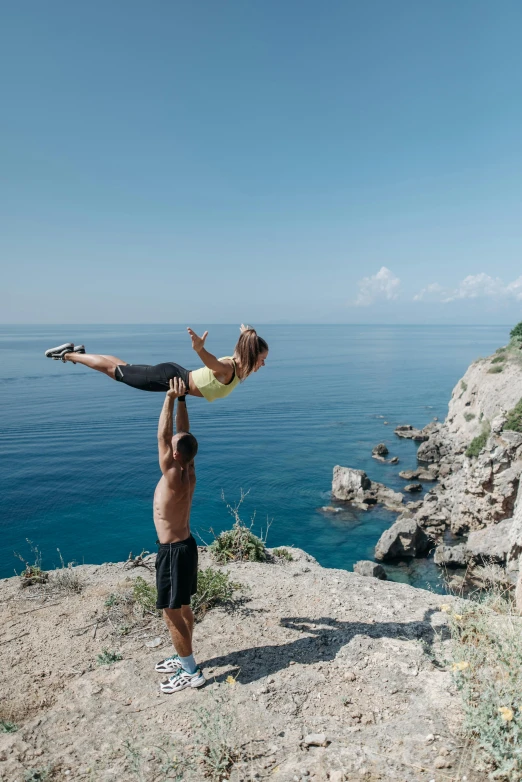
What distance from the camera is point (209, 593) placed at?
7.00 meters

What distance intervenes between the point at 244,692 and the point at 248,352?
3833 mm

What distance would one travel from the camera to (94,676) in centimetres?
550

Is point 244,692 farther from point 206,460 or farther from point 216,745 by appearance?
point 206,460

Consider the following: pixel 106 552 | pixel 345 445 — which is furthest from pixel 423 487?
pixel 106 552

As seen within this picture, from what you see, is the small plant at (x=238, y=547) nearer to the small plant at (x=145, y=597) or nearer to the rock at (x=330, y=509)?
the small plant at (x=145, y=597)

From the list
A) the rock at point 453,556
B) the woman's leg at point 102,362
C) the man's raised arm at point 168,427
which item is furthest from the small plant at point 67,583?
the rock at point 453,556

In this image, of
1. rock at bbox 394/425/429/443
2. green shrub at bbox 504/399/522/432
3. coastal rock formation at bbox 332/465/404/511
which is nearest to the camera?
green shrub at bbox 504/399/522/432

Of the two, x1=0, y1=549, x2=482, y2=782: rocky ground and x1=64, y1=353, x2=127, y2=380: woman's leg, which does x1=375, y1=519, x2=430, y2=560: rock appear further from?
x1=64, y1=353, x2=127, y2=380: woman's leg

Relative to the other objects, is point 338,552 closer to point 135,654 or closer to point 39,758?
point 135,654

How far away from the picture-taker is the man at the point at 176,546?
5090 millimetres

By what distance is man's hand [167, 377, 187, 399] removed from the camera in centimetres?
510

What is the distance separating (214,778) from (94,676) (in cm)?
237

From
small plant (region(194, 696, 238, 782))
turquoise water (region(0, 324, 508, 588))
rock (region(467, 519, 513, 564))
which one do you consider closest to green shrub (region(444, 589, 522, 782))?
small plant (region(194, 696, 238, 782))

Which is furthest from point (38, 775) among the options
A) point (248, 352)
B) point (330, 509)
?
point (330, 509)
